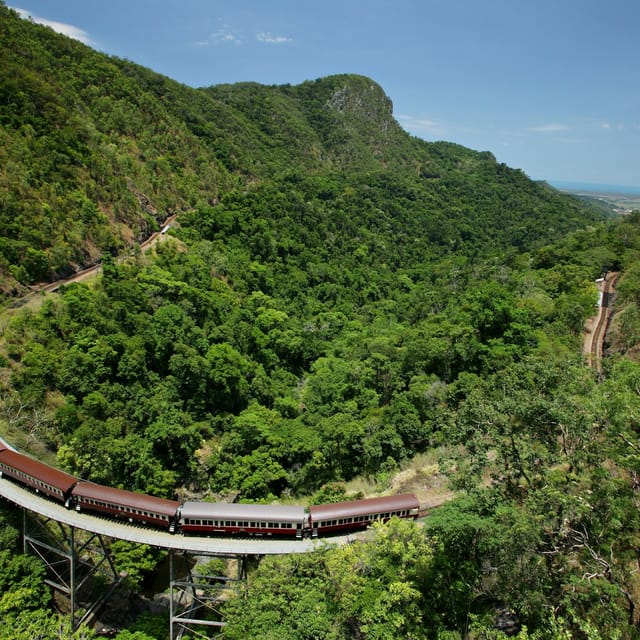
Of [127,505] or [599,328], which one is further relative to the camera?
[599,328]

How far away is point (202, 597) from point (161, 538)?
15.4 feet

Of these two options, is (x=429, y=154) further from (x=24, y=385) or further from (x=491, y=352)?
(x=24, y=385)

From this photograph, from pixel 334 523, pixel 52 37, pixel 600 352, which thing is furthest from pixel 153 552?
pixel 52 37

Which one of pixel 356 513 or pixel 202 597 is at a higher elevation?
pixel 356 513

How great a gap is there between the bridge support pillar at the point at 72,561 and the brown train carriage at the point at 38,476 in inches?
84.0

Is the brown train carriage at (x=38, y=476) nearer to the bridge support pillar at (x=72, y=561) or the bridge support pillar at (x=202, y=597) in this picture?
the bridge support pillar at (x=72, y=561)

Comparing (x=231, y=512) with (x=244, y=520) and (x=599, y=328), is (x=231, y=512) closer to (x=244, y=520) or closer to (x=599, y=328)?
(x=244, y=520)

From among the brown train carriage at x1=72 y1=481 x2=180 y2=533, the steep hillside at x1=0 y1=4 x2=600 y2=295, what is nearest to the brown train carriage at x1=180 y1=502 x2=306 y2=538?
the brown train carriage at x1=72 y1=481 x2=180 y2=533

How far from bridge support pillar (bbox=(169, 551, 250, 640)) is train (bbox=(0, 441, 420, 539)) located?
5.83ft

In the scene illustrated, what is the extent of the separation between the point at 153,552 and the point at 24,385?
1606 cm

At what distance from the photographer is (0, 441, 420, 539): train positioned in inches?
894

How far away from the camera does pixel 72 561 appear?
2434 cm

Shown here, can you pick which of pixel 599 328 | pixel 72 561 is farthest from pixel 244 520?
pixel 599 328

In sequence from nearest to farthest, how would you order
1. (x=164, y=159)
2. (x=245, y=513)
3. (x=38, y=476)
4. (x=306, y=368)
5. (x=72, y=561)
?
(x=245, y=513), (x=72, y=561), (x=38, y=476), (x=306, y=368), (x=164, y=159)
